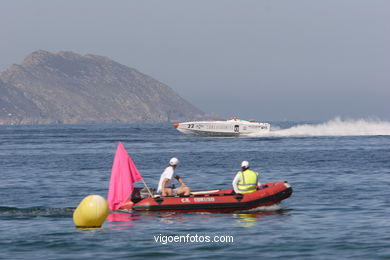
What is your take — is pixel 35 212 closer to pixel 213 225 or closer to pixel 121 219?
pixel 121 219

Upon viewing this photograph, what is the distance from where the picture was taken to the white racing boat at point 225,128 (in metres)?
99.8

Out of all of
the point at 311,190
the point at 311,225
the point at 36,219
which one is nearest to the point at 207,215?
the point at 311,225

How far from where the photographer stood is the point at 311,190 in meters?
33.9

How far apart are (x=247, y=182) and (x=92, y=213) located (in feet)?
20.5

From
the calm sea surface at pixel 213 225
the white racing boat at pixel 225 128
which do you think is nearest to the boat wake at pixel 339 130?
the white racing boat at pixel 225 128

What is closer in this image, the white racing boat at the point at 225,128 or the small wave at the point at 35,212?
the small wave at the point at 35,212

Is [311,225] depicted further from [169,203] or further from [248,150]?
[248,150]

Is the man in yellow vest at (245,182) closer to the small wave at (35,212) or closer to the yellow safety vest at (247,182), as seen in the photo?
the yellow safety vest at (247,182)

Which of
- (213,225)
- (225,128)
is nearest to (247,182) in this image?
(213,225)

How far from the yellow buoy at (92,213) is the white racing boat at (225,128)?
250 feet

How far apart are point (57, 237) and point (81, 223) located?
1.47 metres

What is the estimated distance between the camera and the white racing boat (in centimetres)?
9975

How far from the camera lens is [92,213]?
22719 millimetres

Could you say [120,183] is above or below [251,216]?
above
